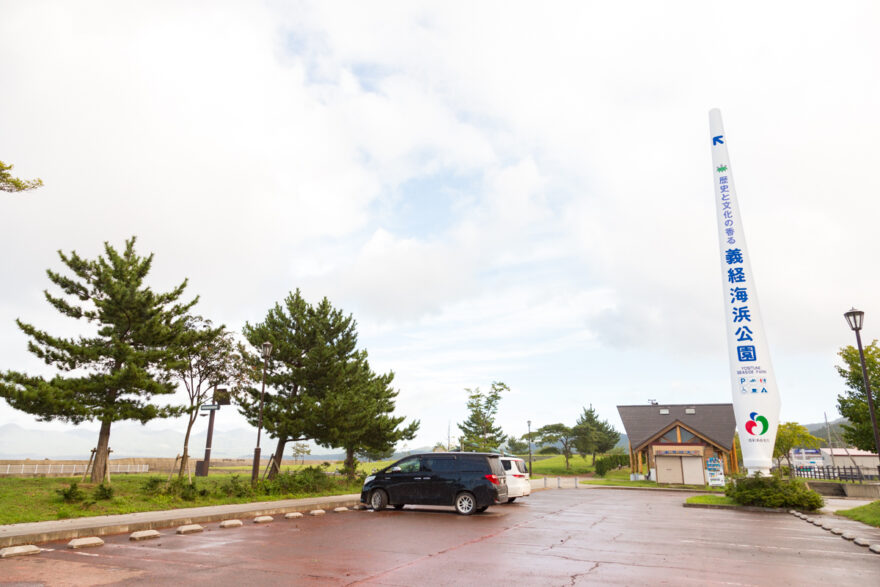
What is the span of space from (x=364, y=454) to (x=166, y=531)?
68.1 ft

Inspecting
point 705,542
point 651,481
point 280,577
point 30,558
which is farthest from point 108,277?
point 651,481

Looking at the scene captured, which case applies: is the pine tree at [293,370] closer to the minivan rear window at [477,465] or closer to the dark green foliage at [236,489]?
the dark green foliage at [236,489]

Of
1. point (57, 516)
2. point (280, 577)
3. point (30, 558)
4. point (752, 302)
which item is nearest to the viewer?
point (280, 577)

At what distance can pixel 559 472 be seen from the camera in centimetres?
6056

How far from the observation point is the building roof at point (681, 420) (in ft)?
138

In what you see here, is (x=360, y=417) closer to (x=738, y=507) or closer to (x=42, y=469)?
(x=738, y=507)

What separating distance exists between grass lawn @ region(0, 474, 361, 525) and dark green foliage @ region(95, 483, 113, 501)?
0.20 feet

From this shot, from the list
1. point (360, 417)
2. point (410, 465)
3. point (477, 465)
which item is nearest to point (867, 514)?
point (477, 465)

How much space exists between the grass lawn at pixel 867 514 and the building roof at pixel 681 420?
2413 cm

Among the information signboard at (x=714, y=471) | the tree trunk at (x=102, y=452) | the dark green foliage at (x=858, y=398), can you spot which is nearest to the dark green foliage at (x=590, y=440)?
the information signboard at (x=714, y=471)

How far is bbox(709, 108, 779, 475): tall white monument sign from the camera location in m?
22.7

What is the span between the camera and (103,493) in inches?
545

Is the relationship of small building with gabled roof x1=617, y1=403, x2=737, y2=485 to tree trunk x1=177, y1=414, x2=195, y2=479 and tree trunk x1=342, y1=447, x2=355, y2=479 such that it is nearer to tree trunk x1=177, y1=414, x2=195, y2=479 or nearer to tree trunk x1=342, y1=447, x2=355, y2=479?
tree trunk x1=342, y1=447, x2=355, y2=479

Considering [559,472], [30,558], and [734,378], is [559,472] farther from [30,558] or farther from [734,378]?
[30,558]
